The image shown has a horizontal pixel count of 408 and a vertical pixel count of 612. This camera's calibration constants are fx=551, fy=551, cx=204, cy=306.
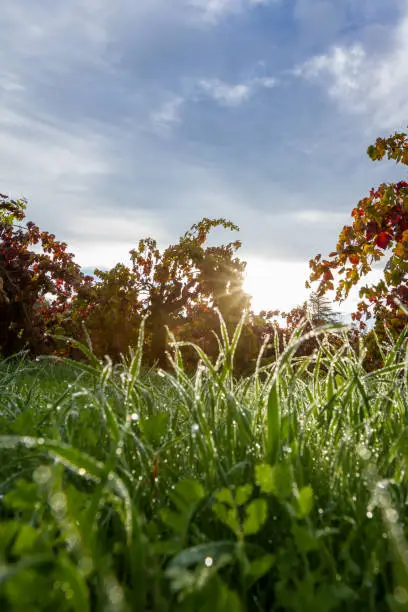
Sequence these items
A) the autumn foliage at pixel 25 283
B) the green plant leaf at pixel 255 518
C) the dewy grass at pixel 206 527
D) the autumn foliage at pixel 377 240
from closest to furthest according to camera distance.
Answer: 1. the dewy grass at pixel 206 527
2. the green plant leaf at pixel 255 518
3. the autumn foliage at pixel 377 240
4. the autumn foliage at pixel 25 283

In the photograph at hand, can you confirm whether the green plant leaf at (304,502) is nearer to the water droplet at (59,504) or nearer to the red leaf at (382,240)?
the water droplet at (59,504)

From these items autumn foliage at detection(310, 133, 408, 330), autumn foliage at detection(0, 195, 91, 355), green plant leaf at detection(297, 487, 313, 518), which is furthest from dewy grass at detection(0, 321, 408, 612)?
autumn foliage at detection(0, 195, 91, 355)

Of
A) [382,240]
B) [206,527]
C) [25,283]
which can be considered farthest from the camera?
[25,283]

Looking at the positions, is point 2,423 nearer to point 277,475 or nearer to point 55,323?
point 277,475

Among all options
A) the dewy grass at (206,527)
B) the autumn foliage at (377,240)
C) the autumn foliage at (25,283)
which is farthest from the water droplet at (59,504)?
the autumn foliage at (25,283)

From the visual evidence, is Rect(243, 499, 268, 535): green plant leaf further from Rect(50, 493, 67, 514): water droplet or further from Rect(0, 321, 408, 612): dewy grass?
Rect(50, 493, 67, 514): water droplet

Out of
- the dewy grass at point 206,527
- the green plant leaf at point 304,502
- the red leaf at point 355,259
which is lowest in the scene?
the dewy grass at point 206,527

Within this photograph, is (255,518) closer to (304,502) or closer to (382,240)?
(304,502)

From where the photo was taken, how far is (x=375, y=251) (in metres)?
5.13

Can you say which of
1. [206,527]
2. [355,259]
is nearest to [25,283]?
[355,259]

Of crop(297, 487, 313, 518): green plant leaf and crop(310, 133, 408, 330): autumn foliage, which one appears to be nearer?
crop(297, 487, 313, 518): green plant leaf

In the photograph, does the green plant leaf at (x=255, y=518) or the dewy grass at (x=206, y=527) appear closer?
the dewy grass at (x=206, y=527)

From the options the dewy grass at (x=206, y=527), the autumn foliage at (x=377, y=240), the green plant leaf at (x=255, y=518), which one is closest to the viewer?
the dewy grass at (x=206, y=527)

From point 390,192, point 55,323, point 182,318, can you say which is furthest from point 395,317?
point 55,323
